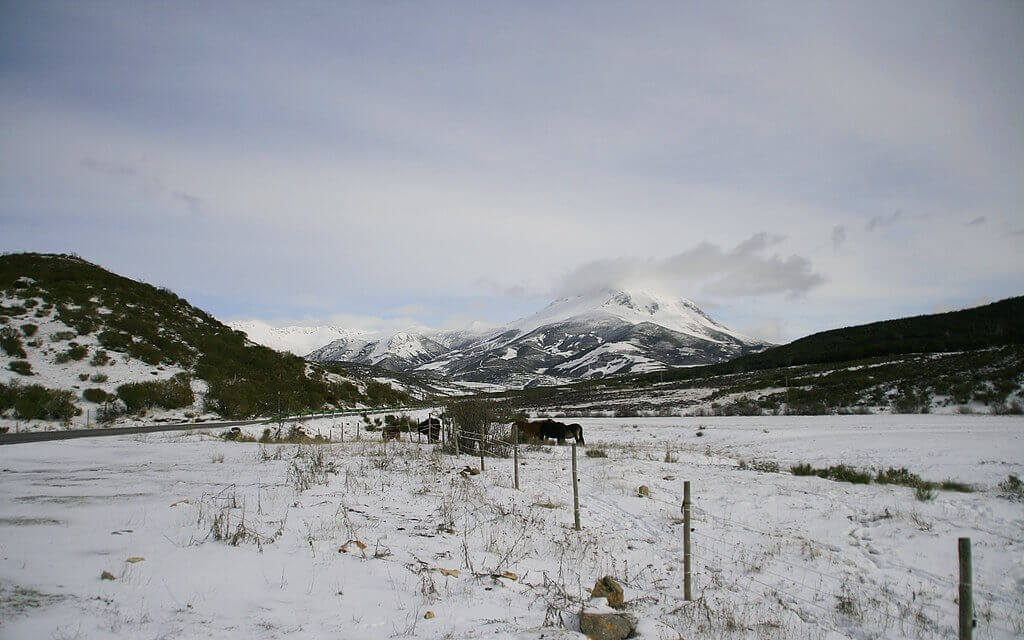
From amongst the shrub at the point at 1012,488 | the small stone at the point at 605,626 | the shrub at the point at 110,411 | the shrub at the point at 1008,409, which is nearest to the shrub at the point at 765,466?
the shrub at the point at 1012,488

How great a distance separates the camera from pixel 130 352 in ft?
112

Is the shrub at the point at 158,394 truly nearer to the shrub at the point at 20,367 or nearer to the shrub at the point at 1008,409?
the shrub at the point at 20,367

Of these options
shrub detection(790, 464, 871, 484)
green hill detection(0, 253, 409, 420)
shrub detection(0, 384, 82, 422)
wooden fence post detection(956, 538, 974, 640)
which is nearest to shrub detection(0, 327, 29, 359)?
green hill detection(0, 253, 409, 420)

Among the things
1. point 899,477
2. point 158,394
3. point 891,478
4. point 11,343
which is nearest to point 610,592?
point 891,478

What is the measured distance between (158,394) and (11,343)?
8.21 m

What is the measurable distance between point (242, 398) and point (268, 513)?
28946 millimetres

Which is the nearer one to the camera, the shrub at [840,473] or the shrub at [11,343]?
→ the shrub at [840,473]

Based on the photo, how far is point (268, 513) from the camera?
31.4 ft

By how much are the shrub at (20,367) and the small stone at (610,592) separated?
34.4 m

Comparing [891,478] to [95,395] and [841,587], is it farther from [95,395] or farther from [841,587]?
[95,395]

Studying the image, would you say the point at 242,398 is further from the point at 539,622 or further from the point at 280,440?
the point at 539,622

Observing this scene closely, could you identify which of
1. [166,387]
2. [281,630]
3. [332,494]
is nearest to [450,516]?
[332,494]

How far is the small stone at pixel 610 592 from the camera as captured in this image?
283 inches

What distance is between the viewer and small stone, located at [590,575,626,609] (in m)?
7.18
